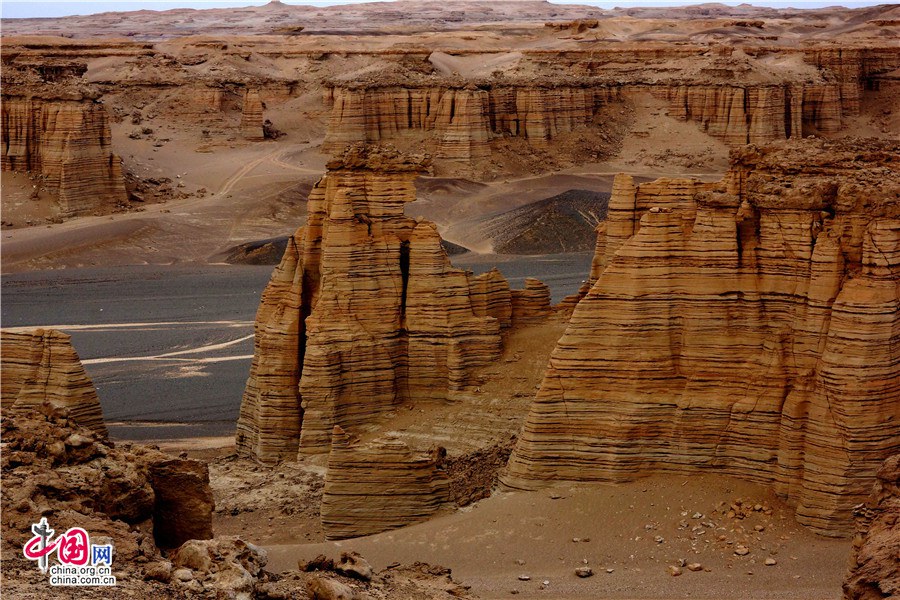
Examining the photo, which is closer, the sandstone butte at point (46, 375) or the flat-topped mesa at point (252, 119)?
the sandstone butte at point (46, 375)

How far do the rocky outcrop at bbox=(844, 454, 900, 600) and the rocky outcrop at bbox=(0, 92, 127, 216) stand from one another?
6927cm

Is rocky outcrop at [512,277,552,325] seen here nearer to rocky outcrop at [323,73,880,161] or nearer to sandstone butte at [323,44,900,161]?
rocky outcrop at [323,73,880,161]

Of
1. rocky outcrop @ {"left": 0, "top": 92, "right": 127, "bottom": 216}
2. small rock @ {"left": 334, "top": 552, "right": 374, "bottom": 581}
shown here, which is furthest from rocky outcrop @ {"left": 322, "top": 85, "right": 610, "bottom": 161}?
small rock @ {"left": 334, "top": 552, "right": 374, "bottom": 581}

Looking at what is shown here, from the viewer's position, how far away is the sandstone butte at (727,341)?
22281 millimetres

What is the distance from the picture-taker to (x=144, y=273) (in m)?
73.8

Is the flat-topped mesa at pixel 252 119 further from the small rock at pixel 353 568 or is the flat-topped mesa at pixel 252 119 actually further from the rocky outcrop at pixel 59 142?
the small rock at pixel 353 568

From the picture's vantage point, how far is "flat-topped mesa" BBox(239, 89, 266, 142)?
10925 cm

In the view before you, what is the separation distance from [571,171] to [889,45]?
126 ft

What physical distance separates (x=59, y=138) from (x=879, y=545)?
232 ft

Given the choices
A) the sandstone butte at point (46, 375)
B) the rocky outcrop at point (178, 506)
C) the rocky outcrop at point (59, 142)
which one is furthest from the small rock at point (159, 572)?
the rocky outcrop at point (59, 142)

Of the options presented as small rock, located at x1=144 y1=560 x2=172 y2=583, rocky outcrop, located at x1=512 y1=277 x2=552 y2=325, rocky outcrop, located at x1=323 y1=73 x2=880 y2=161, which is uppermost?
small rock, located at x1=144 y1=560 x2=172 y2=583

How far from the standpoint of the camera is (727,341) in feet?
77.3

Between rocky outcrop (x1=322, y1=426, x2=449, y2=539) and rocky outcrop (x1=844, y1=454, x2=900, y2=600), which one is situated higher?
rocky outcrop (x1=844, y1=454, x2=900, y2=600)

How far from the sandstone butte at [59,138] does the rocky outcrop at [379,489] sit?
59991 millimetres
